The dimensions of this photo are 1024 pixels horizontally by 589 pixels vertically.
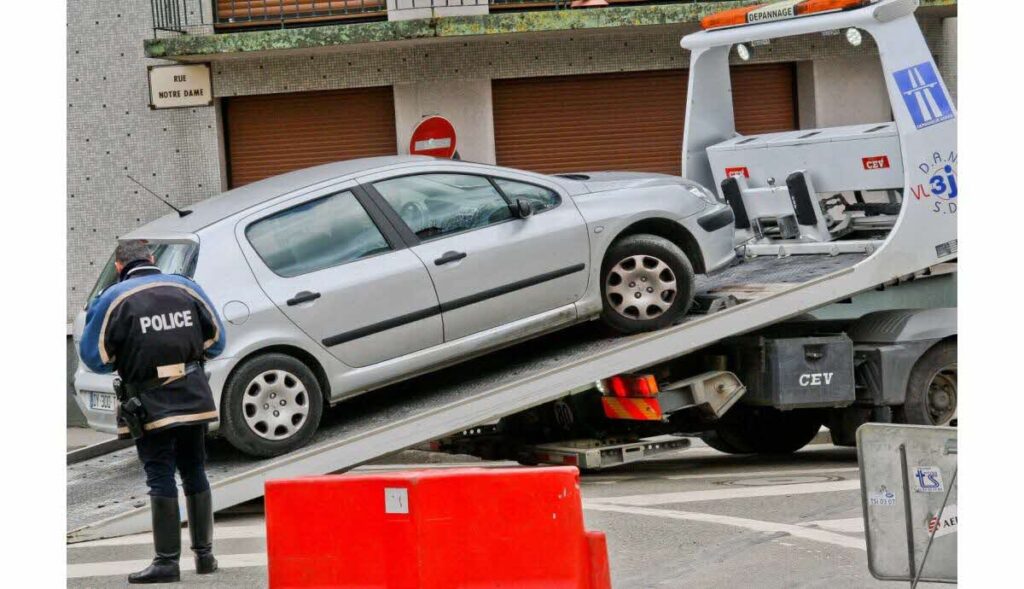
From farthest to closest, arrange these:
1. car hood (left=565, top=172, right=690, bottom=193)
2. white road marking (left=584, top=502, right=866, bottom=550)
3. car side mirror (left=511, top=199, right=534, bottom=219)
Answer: car hood (left=565, top=172, right=690, bottom=193), car side mirror (left=511, top=199, right=534, bottom=219), white road marking (left=584, top=502, right=866, bottom=550)

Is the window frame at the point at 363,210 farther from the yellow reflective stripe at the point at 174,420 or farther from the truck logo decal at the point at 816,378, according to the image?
the truck logo decal at the point at 816,378

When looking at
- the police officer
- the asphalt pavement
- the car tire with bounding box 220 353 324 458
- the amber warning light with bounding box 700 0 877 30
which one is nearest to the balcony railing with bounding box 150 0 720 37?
the amber warning light with bounding box 700 0 877 30

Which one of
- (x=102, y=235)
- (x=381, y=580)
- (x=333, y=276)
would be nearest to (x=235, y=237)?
(x=333, y=276)

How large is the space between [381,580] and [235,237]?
10.3 ft

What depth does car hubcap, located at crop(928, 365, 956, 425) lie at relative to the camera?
33.9ft

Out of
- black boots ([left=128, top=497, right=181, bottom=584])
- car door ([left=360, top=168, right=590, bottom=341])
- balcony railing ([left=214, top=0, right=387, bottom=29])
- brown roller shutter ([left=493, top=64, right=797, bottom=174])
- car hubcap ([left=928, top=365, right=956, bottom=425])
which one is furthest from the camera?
balcony railing ([left=214, top=0, right=387, bottom=29])

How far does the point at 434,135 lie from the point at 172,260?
7506 mm

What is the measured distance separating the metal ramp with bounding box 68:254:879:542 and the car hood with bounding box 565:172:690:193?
2.46 feet

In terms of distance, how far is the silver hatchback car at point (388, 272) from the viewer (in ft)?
27.5

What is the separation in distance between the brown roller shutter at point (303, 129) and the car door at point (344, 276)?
661cm

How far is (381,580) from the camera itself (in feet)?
19.3

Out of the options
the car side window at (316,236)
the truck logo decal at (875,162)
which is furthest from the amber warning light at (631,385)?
the truck logo decal at (875,162)

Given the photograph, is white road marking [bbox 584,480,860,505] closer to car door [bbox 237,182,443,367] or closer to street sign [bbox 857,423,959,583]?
car door [bbox 237,182,443,367]
